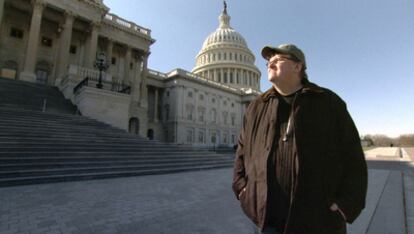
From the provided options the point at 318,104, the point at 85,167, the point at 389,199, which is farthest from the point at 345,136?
the point at 85,167

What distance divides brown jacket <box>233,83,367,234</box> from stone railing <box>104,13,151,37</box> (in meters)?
30.9

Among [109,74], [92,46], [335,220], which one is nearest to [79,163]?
[335,220]

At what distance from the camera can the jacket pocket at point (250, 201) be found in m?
1.81

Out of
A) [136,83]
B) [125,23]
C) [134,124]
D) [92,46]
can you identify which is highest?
[125,23]

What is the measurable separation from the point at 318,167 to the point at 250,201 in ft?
2.10

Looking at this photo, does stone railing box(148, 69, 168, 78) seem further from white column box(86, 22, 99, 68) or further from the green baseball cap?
the green baseball cap

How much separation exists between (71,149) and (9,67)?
68.9 feet

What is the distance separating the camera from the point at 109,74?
2308 cm

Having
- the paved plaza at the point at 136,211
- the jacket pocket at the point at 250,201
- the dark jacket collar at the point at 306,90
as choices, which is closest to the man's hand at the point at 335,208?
the jacket pocket at the point at 250,201

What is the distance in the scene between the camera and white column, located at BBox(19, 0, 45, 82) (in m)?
19.0

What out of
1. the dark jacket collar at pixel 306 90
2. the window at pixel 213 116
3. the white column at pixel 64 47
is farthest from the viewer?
the window at pixel 213 116

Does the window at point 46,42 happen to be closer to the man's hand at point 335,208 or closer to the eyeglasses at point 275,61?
the eyeglasses at point 275,61

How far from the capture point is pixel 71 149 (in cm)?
899

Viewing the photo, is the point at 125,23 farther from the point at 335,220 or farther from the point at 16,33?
the point at 335,220
